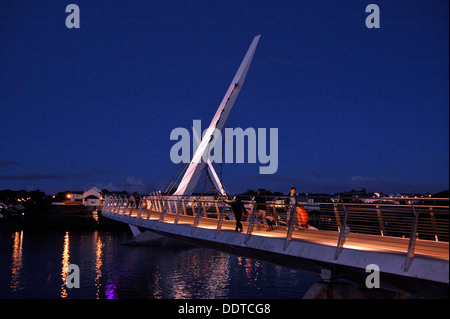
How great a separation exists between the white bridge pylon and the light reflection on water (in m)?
6.16

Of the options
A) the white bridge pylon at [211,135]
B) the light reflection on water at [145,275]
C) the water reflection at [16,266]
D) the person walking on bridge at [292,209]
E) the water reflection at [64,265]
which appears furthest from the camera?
the white bridge pylon at [211,135]

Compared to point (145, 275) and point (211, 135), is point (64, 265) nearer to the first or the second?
point (145, 275)

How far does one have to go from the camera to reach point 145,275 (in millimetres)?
30484

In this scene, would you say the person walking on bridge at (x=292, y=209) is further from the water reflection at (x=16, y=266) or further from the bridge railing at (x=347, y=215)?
the water reflection at (x=16, y=266)

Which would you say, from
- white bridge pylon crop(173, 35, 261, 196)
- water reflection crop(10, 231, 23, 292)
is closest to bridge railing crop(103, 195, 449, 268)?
water reflection crop(10, 231, 23, 292)

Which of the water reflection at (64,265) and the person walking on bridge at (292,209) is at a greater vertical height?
the person walking on bridge at (292,209)

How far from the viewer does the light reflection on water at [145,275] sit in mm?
24797

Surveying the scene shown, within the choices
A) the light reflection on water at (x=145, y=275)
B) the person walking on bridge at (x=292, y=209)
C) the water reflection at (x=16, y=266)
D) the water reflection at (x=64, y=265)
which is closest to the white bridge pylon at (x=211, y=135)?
Result: the light reflection on water at (x=145, y=275)

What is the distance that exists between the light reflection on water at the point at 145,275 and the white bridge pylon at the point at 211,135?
6160 millimetres

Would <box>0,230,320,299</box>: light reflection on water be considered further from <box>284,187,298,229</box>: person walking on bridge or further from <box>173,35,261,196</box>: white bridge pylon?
<box>173,35,261,196</box>: white bridge pylon

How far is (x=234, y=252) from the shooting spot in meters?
16.9

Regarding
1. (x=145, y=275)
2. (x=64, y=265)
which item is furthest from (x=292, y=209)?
(x=64, y=265)
